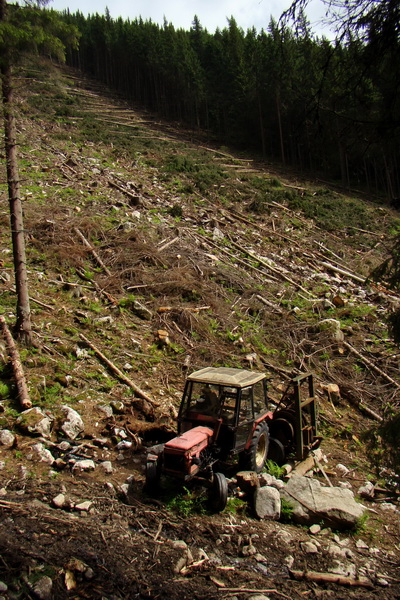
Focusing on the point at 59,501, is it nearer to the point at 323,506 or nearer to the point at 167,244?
the point at 323,506

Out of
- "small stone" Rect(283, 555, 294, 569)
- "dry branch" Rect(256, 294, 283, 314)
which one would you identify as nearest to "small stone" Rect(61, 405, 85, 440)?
"small stone" Rect(283, 555, 294, 569)

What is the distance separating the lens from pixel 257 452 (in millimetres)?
7559

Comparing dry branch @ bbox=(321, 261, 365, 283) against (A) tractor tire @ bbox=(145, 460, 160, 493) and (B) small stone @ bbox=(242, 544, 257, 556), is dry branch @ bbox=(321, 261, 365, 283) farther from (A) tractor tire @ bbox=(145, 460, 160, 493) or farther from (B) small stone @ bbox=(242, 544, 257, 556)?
(B) small stone @ bbox=(242, 544, 257, 556)

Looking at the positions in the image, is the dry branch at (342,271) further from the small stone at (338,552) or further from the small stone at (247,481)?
the small stone at (338,552)

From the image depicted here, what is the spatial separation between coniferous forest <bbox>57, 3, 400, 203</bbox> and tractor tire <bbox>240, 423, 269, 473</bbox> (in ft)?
14.3

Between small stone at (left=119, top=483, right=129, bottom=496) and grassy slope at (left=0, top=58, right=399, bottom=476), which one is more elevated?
grassy slope at (left=0, top=58, right=399, bottom=476)

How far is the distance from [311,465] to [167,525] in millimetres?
3533

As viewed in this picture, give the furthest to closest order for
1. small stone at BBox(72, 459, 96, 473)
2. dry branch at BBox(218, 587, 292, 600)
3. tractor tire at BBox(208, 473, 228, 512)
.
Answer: small stone at BBox(72, 459, 96, 473) < tractor tire at BBox(208, 473, 228, 512) < dry branch at BBox(218, 587, 292, 600)

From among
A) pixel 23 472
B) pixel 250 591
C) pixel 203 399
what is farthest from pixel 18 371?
pixel 250 591

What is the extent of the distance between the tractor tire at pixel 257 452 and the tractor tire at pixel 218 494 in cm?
113

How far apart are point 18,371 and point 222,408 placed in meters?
3.77

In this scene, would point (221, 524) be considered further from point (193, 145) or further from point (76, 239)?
point (193, 145)

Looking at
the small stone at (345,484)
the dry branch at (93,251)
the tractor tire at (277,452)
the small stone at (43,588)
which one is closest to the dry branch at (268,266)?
the dry branch at (93,251)

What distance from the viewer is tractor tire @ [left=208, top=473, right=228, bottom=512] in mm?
5789
